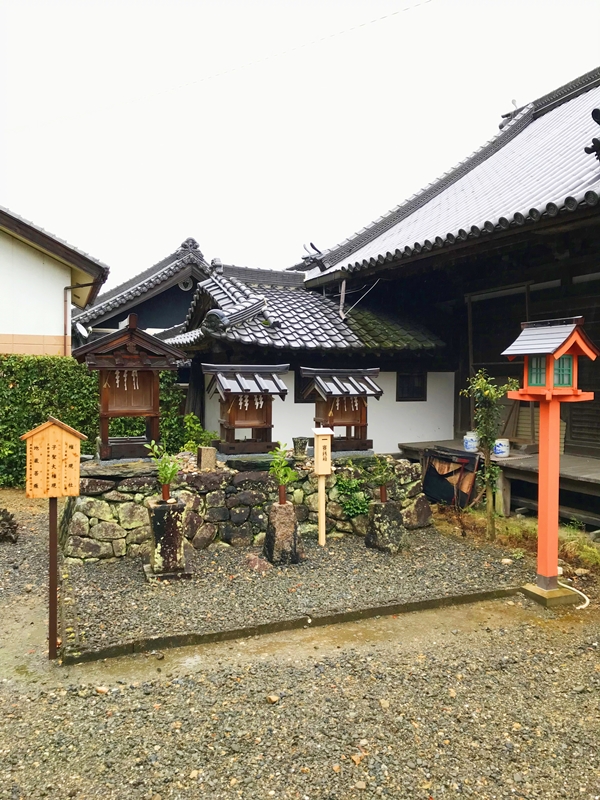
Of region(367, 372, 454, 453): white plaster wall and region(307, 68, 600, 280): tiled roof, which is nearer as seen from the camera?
region(307, 68, 600, 280): tiled roof

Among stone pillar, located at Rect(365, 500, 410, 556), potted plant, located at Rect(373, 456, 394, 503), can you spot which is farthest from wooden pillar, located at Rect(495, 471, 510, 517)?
stone pillar, located at Rect(365, 500, 410, 556)

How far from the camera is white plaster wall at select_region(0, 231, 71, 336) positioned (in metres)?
12.0

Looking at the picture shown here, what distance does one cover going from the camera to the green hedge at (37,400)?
9984 mm

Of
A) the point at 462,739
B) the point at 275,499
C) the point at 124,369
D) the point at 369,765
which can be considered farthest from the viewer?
the point at 275,499

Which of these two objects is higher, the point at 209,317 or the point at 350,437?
the point at 209,317

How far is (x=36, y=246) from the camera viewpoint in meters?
12.1

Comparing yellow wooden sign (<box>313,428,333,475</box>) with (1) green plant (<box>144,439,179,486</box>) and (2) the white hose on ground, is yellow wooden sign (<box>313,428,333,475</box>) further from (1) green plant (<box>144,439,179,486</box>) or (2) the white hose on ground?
(2) the white hose on ground

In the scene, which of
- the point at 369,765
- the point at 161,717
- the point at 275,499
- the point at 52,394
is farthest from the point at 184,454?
the point at 369,765

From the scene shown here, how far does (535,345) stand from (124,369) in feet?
15.9

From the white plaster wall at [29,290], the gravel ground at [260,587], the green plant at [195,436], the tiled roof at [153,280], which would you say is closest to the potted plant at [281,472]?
the gravel ground at [260,587]

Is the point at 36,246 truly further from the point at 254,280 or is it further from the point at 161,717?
the point at 161,717

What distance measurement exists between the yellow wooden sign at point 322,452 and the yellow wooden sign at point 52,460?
10.2 feet

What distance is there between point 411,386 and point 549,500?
534 centimetres

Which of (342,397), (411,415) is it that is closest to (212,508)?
(342,397)
